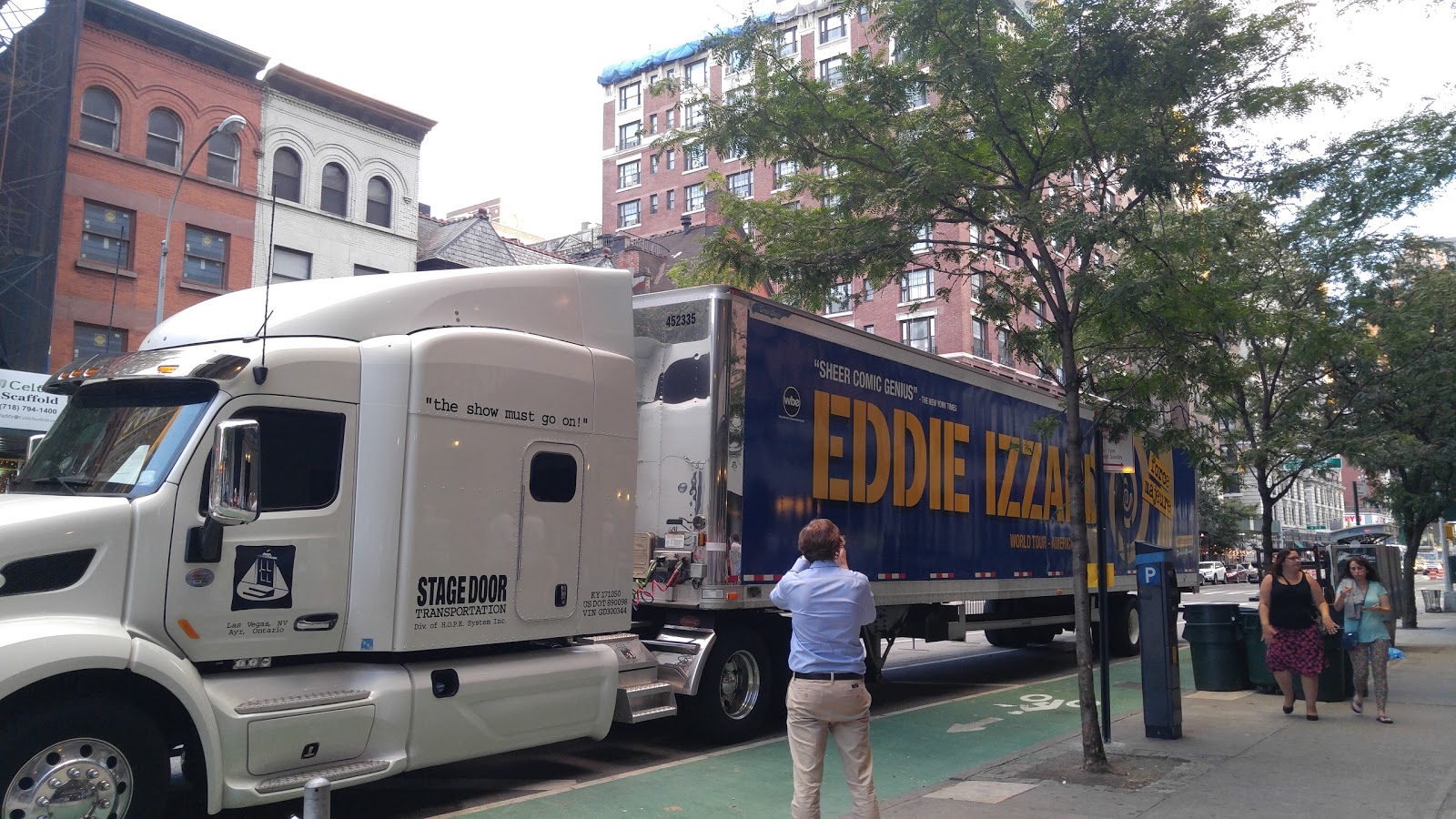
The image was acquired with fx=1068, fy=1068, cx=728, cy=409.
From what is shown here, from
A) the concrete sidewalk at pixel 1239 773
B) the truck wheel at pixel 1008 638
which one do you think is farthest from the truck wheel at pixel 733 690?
the truck wheel at pixel 1008 638

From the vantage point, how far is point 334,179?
91.8ft

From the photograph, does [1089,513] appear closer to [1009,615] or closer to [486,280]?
[1009,615]

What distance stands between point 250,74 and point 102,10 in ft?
11.3

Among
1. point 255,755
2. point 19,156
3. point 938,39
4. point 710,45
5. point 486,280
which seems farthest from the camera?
point 19,156

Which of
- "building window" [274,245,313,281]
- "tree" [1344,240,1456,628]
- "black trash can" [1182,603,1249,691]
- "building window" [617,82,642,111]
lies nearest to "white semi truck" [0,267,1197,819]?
"black trash can" [1182,603,1249,691]

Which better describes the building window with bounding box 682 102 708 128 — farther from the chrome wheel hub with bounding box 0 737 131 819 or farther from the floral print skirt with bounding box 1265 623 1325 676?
the floral print skirt with bounding box 1265 623 1325 676

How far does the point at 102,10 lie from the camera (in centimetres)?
2327

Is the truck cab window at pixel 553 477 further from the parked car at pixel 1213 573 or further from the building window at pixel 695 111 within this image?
the parked car at pixel 1213 573

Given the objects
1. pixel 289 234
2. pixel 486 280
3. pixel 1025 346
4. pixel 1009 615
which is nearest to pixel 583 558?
pixel 486 280

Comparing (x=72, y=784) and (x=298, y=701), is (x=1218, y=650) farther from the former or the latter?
(x=72, y=784)

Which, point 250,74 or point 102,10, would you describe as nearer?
point 102,10

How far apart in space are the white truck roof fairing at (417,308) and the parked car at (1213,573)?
5227cm

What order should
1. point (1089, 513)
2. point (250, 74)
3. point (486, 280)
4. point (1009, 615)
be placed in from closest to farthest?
point (486, 280) → point (1009, 615) → point (1089, 513) → point (250, 74)

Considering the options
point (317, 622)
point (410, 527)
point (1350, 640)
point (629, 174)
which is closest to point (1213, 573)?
point (629, 174)
